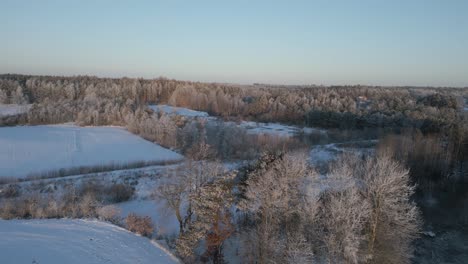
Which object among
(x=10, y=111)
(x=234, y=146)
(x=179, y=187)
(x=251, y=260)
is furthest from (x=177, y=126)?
(x=251, y=260)

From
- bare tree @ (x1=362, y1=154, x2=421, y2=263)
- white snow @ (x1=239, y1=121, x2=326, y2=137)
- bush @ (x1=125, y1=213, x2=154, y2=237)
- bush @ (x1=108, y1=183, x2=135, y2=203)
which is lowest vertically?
bush @ (x1=108, y1=183, x2=135, y2=203)

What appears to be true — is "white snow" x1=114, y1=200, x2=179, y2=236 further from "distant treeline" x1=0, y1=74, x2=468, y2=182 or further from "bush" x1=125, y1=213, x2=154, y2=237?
"distant treeline" x1=0, y1=74, x2=468, y2=182

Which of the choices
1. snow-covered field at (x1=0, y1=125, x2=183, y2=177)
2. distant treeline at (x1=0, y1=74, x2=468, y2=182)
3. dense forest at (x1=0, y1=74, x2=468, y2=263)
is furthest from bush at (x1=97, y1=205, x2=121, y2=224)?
snow-covered field at (x1=0, y1=125, x2=183, y2=177)

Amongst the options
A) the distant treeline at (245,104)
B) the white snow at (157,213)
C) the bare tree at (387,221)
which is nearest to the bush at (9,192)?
the white snow at (157,213)

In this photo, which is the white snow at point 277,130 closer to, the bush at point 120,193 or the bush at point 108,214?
the bush at point 120,193

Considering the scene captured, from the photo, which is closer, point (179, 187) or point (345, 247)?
point (345, 247)

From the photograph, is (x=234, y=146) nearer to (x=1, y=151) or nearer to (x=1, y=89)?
(x=1, y=151)
